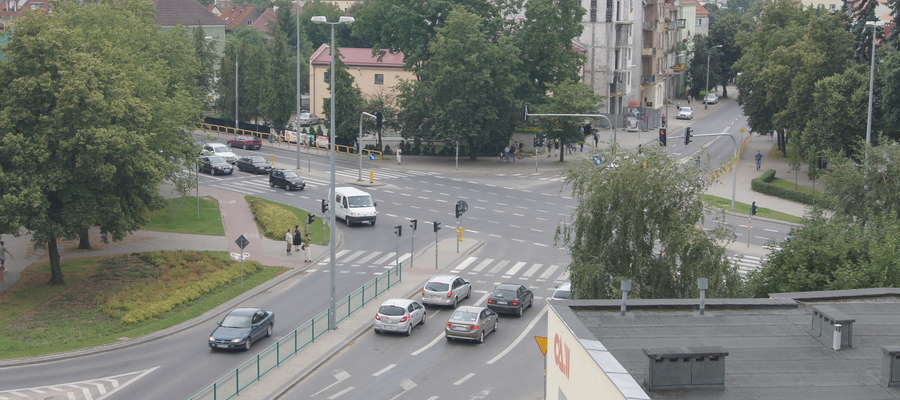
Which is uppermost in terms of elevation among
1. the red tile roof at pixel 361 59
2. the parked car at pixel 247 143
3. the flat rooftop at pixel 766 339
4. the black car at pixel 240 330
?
the red tile roof at pixel 361 59

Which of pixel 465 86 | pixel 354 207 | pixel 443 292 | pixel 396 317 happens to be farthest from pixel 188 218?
pixel 465 86

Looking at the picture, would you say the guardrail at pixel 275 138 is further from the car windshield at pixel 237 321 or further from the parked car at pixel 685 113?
the car windshield at pixel 237 321

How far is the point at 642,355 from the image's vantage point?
19.0 meters

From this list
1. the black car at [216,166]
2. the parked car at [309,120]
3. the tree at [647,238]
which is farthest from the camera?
the parked car at [309,120]

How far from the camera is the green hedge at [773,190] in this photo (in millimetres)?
68500

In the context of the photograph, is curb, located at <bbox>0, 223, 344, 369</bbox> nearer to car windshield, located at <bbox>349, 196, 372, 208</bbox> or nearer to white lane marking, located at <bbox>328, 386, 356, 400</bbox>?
white lane marking, located at <bbox>328, 386, 356, 400</bbox>

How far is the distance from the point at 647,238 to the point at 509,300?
34.2 ft

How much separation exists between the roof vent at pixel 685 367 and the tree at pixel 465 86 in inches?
2330

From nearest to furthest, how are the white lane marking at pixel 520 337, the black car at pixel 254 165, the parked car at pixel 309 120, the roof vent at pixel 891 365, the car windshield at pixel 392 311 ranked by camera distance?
the roof vent at pixel 891 365 < the white lane marking at pixel 520 337 < the car windshield at pixel 392 311 < the black car at pixel 254 165 < the parked car at pixel 309 120

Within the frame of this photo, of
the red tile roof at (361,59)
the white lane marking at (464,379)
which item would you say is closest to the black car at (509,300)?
the white lane marking at (464,379)

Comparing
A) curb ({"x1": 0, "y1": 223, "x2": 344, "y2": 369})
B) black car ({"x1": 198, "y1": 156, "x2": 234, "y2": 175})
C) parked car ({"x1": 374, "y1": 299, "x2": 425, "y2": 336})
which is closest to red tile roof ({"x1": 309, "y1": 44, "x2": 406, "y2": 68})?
black car ({"x1": 198, "y1": 156, "x2": 234, "y2": 175})

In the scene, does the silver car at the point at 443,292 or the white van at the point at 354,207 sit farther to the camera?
the white van at the point at 354,207

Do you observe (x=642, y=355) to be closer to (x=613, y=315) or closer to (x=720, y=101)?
(x=613, y=315)

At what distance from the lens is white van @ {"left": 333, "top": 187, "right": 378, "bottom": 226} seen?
57.2 metres
